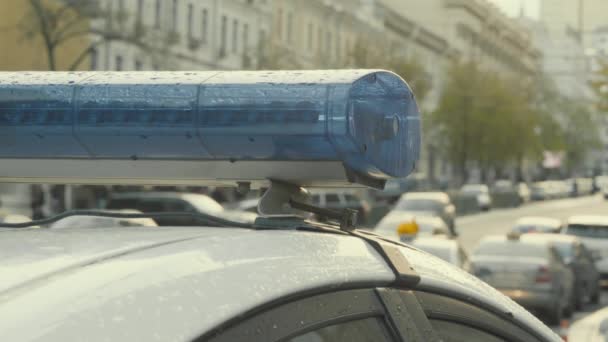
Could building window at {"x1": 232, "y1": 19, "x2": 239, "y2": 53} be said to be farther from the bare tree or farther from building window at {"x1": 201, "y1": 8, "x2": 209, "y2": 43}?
the bare tree

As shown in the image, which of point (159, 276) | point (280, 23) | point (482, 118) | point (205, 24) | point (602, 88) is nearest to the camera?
point (159, 276)

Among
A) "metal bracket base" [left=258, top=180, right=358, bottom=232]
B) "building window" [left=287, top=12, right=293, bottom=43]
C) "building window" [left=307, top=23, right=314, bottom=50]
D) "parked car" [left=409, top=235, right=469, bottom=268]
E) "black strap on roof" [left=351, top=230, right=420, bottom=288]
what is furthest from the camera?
"building window" [left=307, top=23, right=314, bottom=50]

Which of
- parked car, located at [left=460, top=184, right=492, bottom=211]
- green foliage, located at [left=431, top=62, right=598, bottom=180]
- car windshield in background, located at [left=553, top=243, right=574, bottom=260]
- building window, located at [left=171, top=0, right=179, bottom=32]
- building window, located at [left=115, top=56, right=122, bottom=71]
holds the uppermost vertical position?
building window, located at [left=171, top=0, right=179, bottom=32]

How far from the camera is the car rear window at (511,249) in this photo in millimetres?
21797

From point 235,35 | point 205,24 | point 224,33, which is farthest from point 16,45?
point 235,35

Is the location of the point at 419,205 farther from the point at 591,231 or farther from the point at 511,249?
the point at 511,249

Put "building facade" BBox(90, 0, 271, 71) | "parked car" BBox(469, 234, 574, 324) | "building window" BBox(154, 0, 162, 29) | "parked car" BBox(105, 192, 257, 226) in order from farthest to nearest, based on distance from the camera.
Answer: "building window" BBox(154, 0, 162, 29) < "building facade" BBox(90, 0, 271, 71) < "parked car" BBox(105, 192, 257, 226) < "parked car" BBox(469, 234, 574, 324)

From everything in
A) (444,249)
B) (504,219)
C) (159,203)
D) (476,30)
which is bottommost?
(504,219)

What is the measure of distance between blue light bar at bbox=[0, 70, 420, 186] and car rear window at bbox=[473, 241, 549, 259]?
62.9ft

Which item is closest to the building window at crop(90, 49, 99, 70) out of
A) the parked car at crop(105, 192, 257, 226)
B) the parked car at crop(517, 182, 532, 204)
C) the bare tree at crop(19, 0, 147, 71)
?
the bare tree at crop(19, 0, 147, 71)

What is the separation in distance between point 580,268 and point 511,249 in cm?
335

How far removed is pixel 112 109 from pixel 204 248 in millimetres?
554

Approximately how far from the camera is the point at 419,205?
150ft

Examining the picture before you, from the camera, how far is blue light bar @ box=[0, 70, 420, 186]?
2.60 metres
